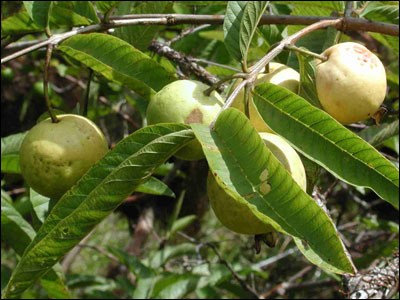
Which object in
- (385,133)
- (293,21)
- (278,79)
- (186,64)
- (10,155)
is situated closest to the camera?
(278,79)

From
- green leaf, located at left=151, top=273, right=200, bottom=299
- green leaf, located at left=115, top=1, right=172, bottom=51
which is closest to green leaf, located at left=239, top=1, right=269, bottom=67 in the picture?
green leaf, located at left=115, top=1, right=172, bottom=51

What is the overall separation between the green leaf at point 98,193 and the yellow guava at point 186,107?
0.11 metres

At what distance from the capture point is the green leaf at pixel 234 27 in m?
1.03

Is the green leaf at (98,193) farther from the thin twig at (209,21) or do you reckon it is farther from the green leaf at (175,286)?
the green leaf at (175,286)

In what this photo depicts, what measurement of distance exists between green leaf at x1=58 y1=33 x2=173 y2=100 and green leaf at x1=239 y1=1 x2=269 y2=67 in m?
0.21

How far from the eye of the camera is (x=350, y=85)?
0.98 m

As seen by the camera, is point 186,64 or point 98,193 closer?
point 98,193

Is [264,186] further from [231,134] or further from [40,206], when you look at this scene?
[40,206]

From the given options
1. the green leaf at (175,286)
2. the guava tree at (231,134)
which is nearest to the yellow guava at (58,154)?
the guava tree at (231,134)

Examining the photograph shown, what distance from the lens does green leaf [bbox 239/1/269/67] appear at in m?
1.00

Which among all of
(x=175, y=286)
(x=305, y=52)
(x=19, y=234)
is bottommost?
(x=175, y=286)

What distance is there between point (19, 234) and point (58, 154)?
849mm

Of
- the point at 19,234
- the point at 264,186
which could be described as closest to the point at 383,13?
the point at 264,186

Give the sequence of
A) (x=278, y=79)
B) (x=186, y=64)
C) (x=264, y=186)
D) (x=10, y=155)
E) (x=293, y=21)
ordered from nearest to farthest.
A: (x=264, y=186), (x=278, y=79), (x=293, y=21), (x=186, y=64), (x=10, y=155)
